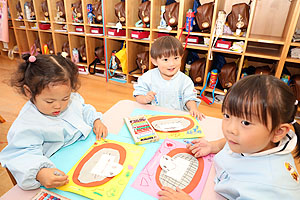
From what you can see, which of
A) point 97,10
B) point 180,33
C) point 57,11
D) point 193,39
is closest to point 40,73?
point 180,33

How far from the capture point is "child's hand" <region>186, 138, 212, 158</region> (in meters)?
0.73

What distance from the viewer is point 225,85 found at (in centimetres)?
237

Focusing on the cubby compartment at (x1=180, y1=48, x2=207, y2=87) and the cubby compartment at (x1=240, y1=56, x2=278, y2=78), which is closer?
the cubby compartment at (x1=240, y1=56, x2=278, y2=78)

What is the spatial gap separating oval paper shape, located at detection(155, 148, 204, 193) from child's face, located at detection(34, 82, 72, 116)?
427 mm

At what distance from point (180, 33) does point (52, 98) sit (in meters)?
1.89

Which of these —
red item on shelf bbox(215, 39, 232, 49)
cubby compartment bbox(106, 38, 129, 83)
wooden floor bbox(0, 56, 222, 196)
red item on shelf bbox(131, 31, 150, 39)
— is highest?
red item on shelf bbox(131, 31, 150, 39)

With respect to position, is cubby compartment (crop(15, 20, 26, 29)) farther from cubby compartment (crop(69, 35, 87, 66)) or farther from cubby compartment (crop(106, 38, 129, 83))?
cubby compartment (crop(106, 38, 129, 83))

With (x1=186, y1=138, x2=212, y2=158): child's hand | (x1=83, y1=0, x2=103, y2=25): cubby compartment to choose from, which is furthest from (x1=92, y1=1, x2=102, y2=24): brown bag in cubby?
(x1=186, y1=138, x2=212, y2=158): child's hand

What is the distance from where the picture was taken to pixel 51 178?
0.58m

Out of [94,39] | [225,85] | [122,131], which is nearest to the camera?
[122,131]

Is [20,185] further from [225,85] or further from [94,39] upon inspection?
[94,39]

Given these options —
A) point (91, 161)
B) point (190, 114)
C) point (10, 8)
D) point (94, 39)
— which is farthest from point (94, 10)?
point (91, 161)

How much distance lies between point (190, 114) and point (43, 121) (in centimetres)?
67

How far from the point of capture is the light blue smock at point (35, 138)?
0.60 m
